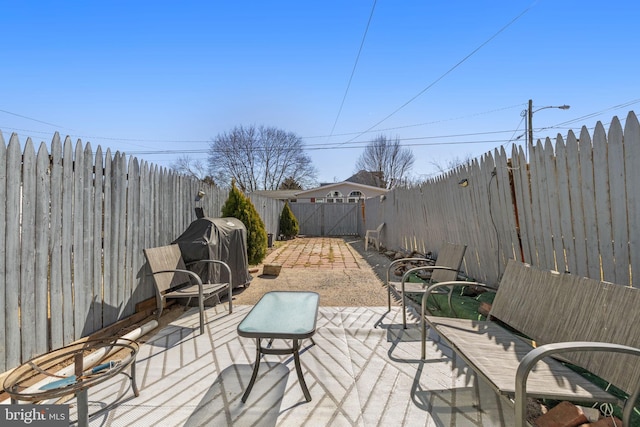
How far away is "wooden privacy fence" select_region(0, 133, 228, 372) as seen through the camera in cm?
219

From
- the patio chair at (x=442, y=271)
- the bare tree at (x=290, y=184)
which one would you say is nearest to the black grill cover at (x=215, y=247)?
the patio chair at (x=442, y=271)

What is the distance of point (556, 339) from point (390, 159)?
30.1 meters

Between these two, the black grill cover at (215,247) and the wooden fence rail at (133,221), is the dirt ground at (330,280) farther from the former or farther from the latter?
the wooden fence rail at (133,221)

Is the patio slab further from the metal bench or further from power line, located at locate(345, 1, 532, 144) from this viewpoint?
power line, located at locate(345, 1, 532, 144)

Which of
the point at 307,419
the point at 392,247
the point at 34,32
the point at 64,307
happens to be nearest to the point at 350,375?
the point at 307,419

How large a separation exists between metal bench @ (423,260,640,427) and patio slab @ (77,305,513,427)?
1.23 ft

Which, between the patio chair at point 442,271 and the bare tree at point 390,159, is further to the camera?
the bare tree at point 390,159

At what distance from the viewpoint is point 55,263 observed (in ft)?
8.32

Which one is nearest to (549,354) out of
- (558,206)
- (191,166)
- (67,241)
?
(558,206)

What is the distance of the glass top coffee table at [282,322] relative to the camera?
1953mm

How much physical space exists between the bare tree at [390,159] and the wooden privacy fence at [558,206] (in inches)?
1015

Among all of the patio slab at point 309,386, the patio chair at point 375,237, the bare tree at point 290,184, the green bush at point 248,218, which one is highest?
the bare tree at point 290,184

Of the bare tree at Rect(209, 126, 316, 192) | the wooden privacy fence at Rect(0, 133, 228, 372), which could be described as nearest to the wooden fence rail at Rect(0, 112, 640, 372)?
the wooden privacy fence at Rect(0, 133, 228, 372)

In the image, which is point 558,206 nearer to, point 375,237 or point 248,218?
point 248,218
